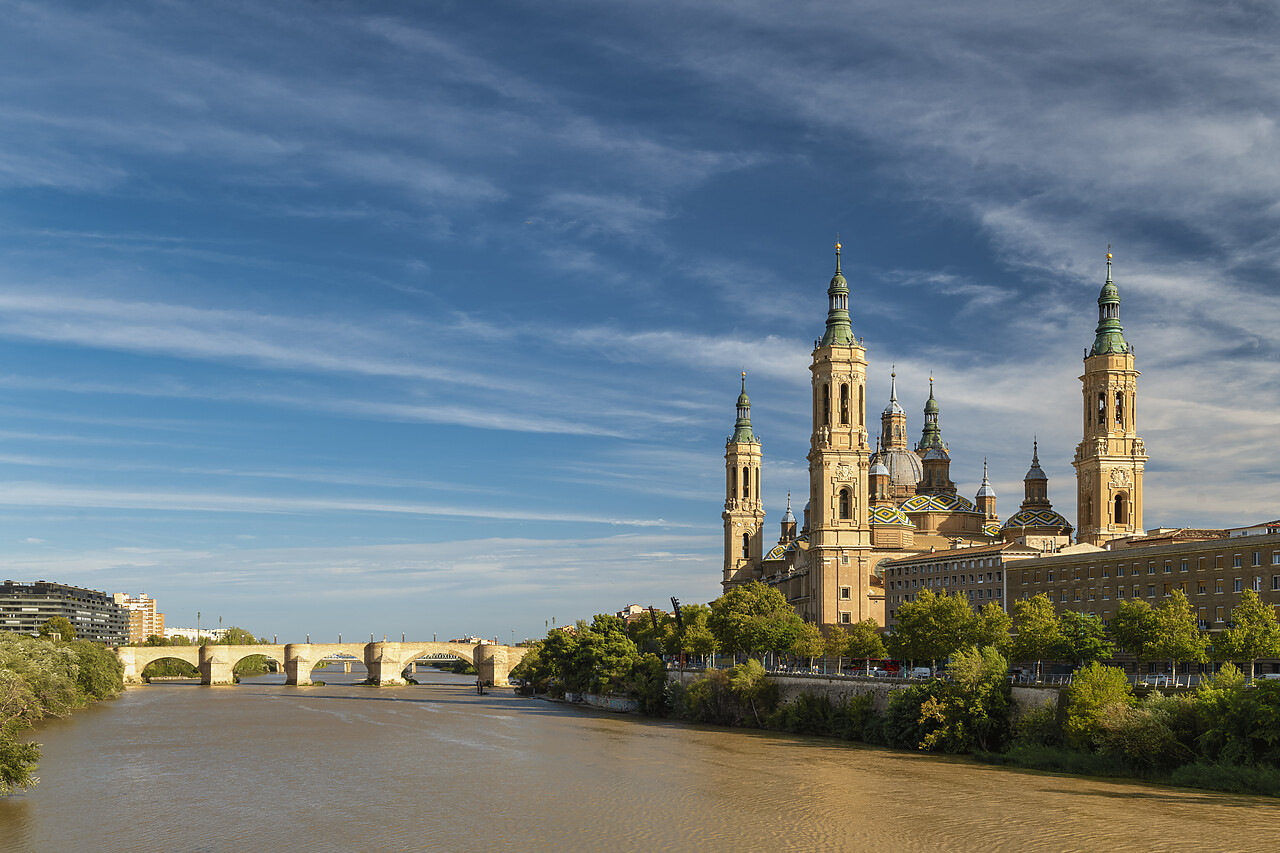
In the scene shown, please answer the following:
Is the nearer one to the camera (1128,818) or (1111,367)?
(1128,818)

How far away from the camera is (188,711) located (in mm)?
117562

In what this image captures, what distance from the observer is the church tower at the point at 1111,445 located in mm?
139875

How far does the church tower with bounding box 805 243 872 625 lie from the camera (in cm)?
14038

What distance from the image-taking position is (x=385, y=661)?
193 m

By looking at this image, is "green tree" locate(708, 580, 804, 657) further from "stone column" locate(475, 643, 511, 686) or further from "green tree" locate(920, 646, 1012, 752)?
"stone column" locate(475, 643, 511, 686)

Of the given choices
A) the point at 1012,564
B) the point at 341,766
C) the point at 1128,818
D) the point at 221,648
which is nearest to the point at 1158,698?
the point at 1128,818

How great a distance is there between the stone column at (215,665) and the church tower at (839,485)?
9631 centimetres

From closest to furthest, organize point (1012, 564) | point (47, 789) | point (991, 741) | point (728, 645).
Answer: point (47, 789)
point (991, 741)
point (728, 645)
point (1012, 564)

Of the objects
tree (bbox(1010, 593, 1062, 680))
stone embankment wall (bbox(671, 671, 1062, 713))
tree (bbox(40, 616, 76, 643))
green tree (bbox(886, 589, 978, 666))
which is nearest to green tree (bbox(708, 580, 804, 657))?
stone embankment wall (bbox(671, 671, 1062, 713))

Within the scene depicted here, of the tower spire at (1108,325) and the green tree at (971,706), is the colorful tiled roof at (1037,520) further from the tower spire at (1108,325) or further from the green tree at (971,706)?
the green tree at (971,706)

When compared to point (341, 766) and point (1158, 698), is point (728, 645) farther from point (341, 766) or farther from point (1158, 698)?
point (1158, 698)

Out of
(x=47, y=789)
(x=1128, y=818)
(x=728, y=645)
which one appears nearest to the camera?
(x=1128, y=818)

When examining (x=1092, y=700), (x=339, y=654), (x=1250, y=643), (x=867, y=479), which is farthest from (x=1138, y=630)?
(x=339, y=654)

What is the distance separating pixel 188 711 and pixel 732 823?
8446cm
